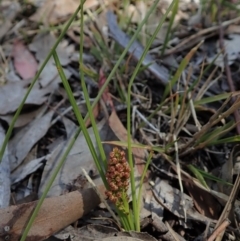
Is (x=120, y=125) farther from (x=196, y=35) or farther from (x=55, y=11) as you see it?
(x=55, y=11)

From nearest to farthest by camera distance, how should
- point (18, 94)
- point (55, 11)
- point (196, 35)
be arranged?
point (18, 94) < point (196, 35) < point (55, 11)

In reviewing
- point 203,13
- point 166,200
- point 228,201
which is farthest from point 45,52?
point 228,201

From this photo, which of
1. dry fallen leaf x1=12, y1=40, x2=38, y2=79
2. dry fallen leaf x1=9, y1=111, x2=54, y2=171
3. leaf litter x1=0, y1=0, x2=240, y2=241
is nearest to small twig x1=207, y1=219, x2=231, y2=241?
leaf litter x1=0, y1=0, x2=240, y2=241

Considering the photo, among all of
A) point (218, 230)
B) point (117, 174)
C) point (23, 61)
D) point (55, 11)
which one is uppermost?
point (55, 11)

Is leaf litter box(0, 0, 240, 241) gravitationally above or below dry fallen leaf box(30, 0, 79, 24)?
below

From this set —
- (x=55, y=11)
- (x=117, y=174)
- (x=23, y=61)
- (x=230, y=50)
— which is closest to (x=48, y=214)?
(x=117, y=174)

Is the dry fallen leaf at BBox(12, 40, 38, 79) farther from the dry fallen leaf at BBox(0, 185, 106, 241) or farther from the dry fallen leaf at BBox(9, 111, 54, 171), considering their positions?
the dry fallen leaf at BBox(0, 185, 106, 241)

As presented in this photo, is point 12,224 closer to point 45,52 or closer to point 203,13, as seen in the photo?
point 45,52

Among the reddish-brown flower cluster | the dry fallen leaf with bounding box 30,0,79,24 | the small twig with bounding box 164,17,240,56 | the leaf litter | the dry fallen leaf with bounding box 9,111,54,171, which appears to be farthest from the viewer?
the dry fallen leaf with bounding box 30,0,79,24
